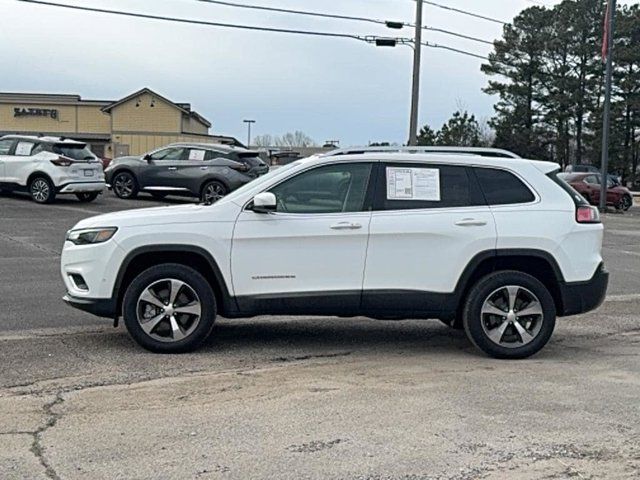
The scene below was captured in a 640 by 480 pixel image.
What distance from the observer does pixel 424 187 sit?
7379 mm

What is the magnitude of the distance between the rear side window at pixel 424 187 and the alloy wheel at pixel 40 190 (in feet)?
51.7

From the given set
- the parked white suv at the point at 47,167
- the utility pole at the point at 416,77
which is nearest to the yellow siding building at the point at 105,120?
the utility pole at the point at 416,77

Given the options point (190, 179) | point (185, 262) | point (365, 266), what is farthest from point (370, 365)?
point (190, 179)

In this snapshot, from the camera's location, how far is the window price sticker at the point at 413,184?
24.1 feet

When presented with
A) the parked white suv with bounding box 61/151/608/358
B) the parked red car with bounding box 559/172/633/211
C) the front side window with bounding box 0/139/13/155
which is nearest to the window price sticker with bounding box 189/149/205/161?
the front side window with bounding box 0/139/13/155

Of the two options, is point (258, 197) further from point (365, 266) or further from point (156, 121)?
point (156, 121)

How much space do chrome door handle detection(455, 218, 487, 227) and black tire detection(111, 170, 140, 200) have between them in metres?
17.4

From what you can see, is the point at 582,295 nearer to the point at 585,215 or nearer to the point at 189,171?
the point at 585,215

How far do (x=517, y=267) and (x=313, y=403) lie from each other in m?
2.58

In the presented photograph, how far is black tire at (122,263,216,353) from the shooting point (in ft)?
23.1

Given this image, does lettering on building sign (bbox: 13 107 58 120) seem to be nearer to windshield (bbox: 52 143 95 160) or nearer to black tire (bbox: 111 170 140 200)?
black tire (bbox: 111 170 140 200)

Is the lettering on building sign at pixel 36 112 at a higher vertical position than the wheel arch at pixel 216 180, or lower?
higher

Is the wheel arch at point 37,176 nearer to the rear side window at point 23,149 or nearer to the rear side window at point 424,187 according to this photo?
the rear side window at point 23,149

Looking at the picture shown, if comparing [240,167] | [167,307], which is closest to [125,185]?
[240,167]
